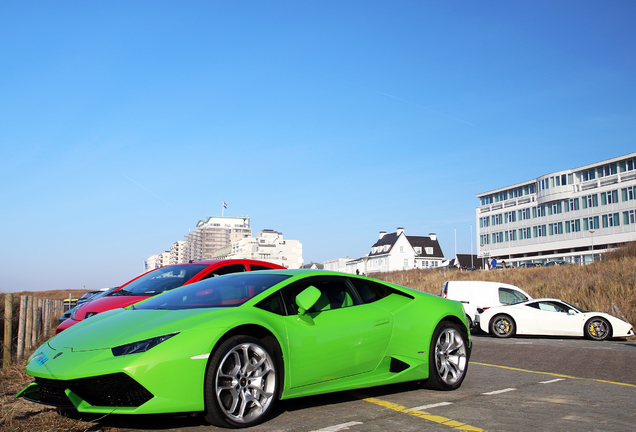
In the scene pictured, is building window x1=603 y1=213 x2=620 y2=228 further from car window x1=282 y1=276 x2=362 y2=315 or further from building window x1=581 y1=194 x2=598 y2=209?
car window x1=282 y1=276 x2=362 y2=315

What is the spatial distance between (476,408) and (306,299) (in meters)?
1.92

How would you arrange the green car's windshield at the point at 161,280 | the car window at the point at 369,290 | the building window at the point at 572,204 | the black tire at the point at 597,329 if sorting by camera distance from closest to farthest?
the car window at the point at 369,290 → the green car's windshield at the point at 161,280 → the black tire at the point at 597,329 → the building window at the point at 572,204

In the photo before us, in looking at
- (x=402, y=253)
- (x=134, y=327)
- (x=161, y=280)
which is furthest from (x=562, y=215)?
(x=134, y=327)

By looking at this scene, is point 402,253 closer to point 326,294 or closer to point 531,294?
point 531,294

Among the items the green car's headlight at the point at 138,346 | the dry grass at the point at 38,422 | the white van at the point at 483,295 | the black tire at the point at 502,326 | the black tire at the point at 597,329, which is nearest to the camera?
the dry grass at the point at 38,422

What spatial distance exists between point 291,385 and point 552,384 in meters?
3.61

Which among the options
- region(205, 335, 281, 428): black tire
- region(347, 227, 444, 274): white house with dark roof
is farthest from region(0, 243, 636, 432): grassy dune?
region(347, 227, 444, 274): white house with dark roof

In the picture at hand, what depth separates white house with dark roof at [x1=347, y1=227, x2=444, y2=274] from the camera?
99.3 m

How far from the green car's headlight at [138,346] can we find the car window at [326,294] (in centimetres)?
123

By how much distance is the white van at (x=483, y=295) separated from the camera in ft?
58.9

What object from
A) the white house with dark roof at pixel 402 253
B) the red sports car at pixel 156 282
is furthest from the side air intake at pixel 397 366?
the white house with dark roof at pixel 402 253

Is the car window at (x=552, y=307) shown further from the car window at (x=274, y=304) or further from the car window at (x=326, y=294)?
the car window at (x=274, y=304)

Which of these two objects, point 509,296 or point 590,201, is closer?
point 509,296

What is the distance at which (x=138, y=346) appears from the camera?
402 centimetres
